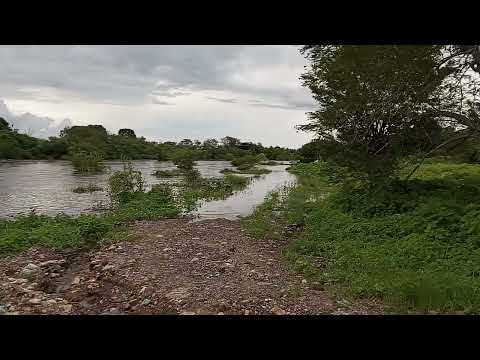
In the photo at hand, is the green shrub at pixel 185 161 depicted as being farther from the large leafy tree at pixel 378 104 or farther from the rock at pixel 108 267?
the rock at pixel 108 267

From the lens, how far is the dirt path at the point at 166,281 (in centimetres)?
502

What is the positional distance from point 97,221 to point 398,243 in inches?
302

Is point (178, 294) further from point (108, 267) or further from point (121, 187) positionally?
point (121, 187)

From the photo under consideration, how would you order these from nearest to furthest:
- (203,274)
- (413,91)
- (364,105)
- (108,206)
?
(203,274) < (413,91) < (364,105) < (108,206)

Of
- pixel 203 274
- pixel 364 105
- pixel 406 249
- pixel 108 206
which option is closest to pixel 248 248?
pixel 203 274

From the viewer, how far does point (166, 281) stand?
Answer: 6.08m

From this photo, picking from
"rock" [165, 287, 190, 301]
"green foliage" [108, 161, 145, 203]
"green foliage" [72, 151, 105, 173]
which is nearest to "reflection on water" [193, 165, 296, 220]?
"green foliage" [108, 161, 145, 203]

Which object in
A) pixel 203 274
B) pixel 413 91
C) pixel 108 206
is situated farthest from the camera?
pixel 108 206

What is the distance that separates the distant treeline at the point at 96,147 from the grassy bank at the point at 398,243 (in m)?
23.7

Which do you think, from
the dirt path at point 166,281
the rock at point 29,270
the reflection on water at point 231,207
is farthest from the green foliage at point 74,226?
the rock at point 29,270

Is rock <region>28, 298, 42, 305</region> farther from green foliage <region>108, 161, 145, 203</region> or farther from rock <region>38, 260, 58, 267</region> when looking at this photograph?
green foliage <region>108, 161, 145, 203</region>
